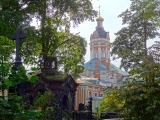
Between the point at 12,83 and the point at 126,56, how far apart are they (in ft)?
10.8

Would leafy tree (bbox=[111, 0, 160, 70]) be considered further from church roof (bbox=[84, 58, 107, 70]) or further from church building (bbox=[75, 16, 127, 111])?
church roof (bbox=[84, 58, 107, 70])

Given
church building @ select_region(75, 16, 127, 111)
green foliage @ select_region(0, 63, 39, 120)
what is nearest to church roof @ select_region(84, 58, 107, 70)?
church building @ select_region(75, 16, 127, 111)

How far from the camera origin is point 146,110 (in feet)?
17.2

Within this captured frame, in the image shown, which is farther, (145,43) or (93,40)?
(93,40)

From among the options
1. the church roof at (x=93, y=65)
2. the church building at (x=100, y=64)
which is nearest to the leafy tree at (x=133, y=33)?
the church building at (x=100, y=64)

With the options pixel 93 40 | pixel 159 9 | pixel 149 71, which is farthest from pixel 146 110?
pixel 93 40

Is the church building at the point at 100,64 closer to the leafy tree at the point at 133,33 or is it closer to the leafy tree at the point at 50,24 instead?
the leafy tree at the point at 133,33

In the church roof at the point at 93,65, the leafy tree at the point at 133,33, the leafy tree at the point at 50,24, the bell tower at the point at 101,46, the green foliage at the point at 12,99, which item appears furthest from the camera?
the bell tower at the point at 101,46

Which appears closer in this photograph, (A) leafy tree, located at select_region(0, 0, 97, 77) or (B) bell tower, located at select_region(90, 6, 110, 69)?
(A) leafy tree, located at select_region(0, 0, 97, 77)

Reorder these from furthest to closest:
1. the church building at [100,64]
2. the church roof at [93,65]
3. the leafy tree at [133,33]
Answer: the church roof at [93,65] < the church building at [100,64] < the leafy tree at [133,33]

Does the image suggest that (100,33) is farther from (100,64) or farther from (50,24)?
(50,24)

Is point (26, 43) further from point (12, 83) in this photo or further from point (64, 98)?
point (12, 83)

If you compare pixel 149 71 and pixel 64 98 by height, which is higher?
pixel 149 71

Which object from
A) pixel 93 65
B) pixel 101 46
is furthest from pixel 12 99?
pixel 101 46
